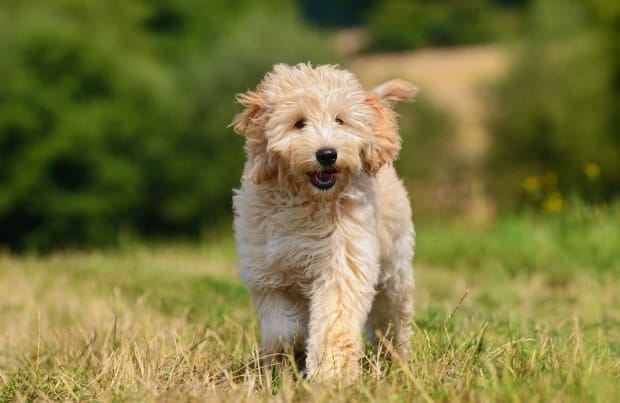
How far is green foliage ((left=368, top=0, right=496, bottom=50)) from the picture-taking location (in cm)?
4656

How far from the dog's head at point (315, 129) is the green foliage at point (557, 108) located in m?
16.5

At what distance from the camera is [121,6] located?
2941 cm

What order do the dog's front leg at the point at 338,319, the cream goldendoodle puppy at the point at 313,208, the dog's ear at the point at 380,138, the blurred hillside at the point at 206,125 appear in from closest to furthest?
the dog's front leg at the point at 338,319
the cream goldendoodle puppy at the point at 313,208
the dog's ear at the point at 380,138
the blurred hillside at the point at 206,125

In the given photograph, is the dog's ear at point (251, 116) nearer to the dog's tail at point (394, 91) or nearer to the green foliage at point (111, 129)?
the dog's tail at point (394, 91)

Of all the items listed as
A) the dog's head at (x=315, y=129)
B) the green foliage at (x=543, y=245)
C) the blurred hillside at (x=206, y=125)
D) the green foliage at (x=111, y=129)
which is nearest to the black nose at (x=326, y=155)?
the dog's head at (x=315, y=129)

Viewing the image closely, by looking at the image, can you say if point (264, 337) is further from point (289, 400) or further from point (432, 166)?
point (432, 166)

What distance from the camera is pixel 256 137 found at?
4.93m

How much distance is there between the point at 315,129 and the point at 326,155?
17cm

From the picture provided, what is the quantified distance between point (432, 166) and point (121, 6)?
39.6 feet

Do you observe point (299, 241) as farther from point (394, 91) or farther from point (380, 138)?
point (394, 91)

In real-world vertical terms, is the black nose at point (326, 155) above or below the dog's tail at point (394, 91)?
below

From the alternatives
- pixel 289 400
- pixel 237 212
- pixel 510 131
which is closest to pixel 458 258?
pixel 237 212

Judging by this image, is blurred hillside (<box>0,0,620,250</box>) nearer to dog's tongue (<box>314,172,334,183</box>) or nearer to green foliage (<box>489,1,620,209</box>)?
green foliage (<box>489,1,620,209</box>)

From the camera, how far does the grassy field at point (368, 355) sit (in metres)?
3.81
